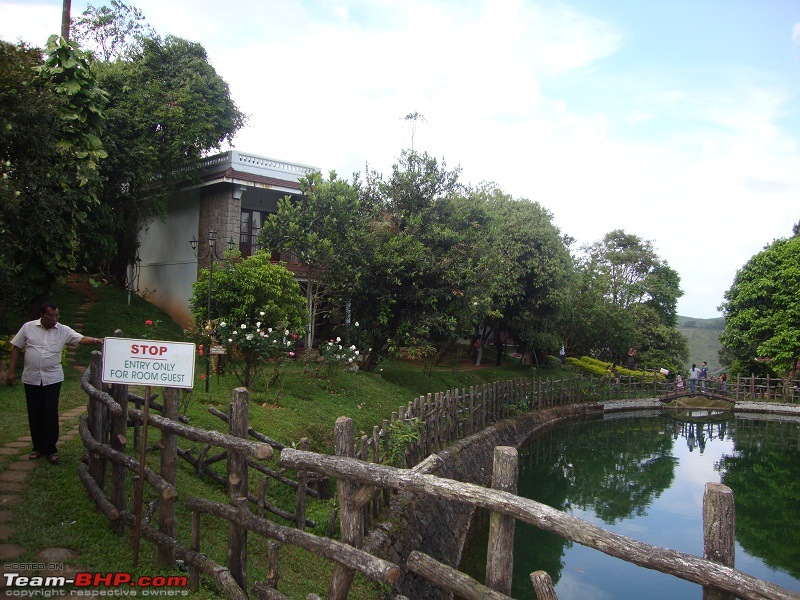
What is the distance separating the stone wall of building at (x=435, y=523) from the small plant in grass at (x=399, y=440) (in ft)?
2.01

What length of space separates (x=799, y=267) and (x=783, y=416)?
329 inches

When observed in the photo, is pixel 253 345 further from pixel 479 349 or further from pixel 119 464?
pixel 479 349

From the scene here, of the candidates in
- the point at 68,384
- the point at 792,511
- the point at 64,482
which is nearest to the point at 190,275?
the point at 68,384

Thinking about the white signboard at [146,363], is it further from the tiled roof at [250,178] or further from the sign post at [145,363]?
the tiled roof at [250,178]

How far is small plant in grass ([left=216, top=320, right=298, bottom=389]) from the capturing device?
532 inches

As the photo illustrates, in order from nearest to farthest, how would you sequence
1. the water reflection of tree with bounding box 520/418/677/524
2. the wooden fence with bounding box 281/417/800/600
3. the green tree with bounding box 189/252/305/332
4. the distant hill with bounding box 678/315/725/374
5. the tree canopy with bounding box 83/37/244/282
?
1. the wooden fence with bounding box 281/417/800/600
2. the green tree with bounding box 189/252/305/332
3. the water reflection of tree with bounding box 520/418/677/524
4. the tree canopy with bounding box 83/37/244/282
5. the distant hill with bounding box 678/315/725/374

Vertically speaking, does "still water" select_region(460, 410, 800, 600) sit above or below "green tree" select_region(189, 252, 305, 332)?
below

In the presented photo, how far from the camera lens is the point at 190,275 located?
24016mm

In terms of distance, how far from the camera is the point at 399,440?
10.8 m

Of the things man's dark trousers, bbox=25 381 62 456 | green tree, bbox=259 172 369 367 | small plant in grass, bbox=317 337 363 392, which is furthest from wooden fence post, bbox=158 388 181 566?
green tree, bbox=259 172 369 367

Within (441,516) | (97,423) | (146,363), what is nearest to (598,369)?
(441,516)

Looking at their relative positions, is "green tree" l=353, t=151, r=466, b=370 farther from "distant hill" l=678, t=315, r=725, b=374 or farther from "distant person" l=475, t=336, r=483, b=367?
"distant hill" l=678, t=315, r=725, b=374

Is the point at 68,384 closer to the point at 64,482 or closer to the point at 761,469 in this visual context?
the point at 64,482

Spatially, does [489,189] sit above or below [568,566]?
above
